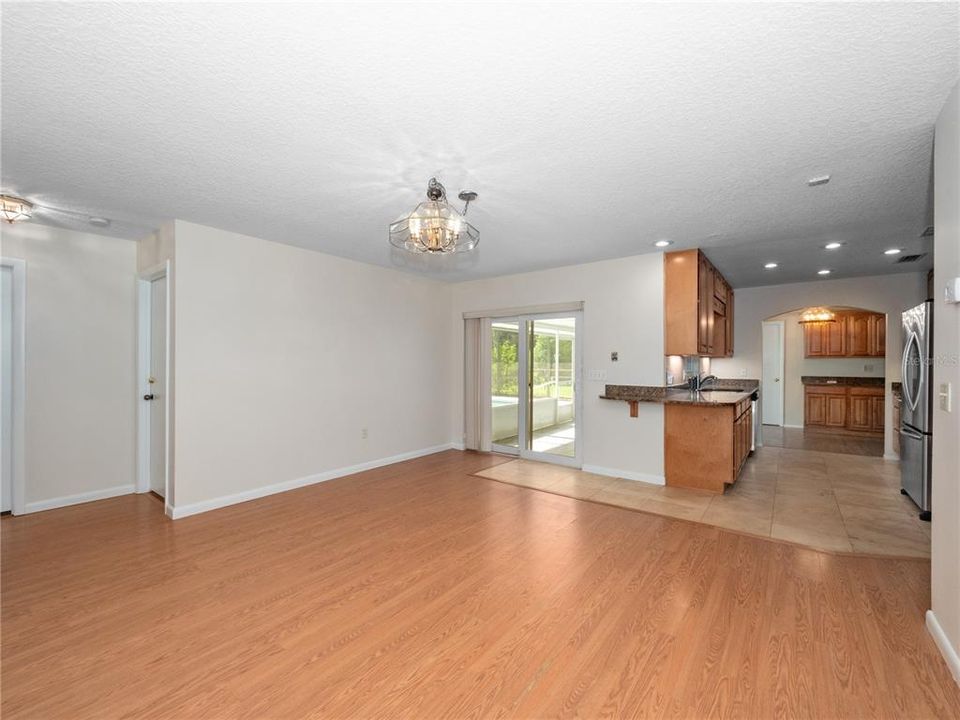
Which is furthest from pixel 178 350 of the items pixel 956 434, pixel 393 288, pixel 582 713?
pixel 956 434

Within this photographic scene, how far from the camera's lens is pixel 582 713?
5.50 feet

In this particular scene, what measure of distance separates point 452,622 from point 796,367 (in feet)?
29.6

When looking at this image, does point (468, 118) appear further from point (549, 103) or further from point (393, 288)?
point (393, 288)

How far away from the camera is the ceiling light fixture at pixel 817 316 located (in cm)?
805

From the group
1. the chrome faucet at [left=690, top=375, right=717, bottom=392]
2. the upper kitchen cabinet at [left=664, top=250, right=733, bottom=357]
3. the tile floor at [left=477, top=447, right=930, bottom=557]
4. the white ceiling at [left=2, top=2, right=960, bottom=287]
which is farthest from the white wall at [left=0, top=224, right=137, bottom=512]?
the chrome faucet at [left=690, top=375, right=717, bottom=392]

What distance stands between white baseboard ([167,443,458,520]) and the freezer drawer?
5.21m

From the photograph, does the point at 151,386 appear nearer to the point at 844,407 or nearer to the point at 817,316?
the point at 817,316

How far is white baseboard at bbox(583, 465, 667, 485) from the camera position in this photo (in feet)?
15.5

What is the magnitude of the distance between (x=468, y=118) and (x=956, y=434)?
2.61 metres

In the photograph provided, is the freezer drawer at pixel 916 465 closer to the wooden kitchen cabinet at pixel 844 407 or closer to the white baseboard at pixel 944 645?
the white baseboard at pixel 944 645

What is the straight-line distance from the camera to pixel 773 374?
8648mm

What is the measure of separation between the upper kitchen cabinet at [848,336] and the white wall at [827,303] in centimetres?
199

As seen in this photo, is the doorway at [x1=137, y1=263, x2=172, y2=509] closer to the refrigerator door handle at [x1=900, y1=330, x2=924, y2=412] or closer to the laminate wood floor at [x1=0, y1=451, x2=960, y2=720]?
the laminate wood floor at [x1=0, y1=451, x2=960, y2=720]

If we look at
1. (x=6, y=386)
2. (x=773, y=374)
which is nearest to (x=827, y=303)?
(x=773, y=374)
